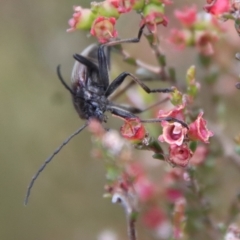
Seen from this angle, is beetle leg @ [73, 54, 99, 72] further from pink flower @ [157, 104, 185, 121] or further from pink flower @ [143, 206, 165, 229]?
pink flower @ [143, 206, 165, 229]

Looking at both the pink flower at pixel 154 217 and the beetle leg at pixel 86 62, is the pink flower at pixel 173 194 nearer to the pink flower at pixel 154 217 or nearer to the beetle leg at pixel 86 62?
the pink flower at pixel 154 217

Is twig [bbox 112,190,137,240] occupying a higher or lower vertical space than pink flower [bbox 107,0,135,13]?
lower

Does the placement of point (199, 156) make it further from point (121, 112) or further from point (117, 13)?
point (117, 13)

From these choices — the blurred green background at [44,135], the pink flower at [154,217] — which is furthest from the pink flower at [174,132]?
the blurred green background at [44,135]

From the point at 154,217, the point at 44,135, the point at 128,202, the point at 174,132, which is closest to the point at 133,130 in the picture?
the point at 174,132

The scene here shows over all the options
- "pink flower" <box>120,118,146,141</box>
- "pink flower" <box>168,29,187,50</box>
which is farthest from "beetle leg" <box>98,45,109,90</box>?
"pink flower" <box>120,118,146,141</box>

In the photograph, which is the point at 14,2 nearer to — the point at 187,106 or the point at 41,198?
the point at 41,198
